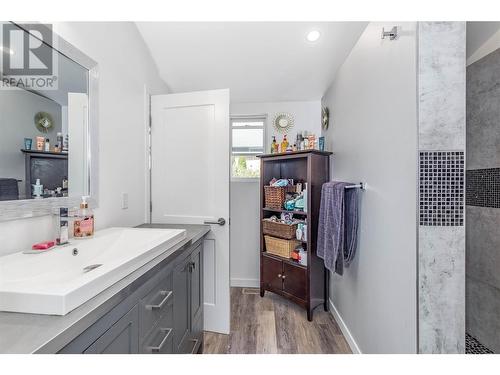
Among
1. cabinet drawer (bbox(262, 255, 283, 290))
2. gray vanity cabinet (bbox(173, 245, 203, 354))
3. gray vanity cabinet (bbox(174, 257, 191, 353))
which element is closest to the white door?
gray vanity cabinet (bbox(173, 245, 203, 354))

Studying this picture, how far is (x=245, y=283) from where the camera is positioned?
9.09ft

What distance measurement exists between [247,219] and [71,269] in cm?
193

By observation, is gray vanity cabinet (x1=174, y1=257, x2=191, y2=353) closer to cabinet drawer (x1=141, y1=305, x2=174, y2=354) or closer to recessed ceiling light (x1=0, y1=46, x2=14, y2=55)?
cabinet drawer (x1=141, y1=305, x2=174, y2=354)

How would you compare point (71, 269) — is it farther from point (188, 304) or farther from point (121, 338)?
point (188, 304)

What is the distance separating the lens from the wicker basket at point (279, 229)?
7.34 ft

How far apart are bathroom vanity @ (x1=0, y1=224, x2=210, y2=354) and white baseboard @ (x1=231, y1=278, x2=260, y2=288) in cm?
126

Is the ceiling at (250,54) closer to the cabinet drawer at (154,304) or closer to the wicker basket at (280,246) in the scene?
the wicker basket at (280,246)

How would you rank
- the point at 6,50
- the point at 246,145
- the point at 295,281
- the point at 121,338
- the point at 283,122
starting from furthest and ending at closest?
the point at 246,145 → the point at 283,122 → the point at 295,281 → the point at 6,50 → the point at 121,338

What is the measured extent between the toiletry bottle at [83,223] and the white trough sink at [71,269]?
1.9 inches

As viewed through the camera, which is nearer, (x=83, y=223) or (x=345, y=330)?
(x=83, y=223)

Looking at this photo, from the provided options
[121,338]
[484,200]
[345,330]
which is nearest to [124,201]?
[121,338]

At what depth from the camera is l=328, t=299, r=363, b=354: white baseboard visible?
1.65 metres
